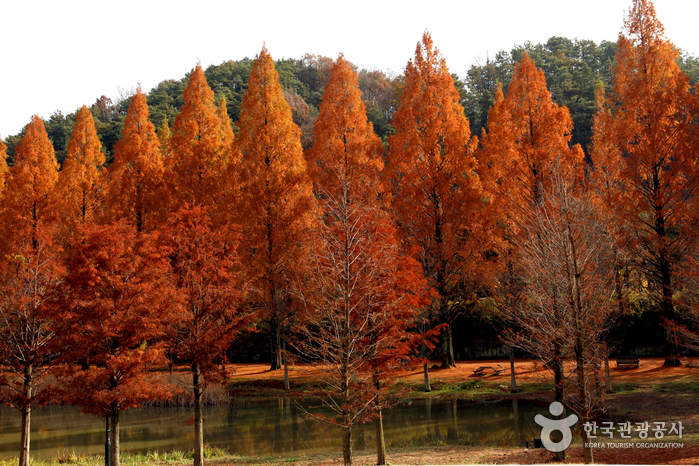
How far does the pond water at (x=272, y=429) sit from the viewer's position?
14.7m

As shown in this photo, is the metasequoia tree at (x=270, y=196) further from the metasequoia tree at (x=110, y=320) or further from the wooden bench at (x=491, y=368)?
the metasequoia tree at (x=110, y=320)

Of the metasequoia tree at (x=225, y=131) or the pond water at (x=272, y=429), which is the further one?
the metasequoia tree at (x=225, y=131)

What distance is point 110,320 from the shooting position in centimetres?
1248

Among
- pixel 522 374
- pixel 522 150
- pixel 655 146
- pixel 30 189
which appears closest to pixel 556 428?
pixel 522 374

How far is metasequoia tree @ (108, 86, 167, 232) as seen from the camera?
25.0 meters

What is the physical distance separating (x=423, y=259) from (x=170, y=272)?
37.0 feet

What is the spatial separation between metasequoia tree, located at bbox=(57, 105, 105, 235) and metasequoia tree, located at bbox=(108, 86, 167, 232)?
8.43ft

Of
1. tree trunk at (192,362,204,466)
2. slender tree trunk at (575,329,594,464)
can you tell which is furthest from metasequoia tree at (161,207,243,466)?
slender tree trunk at (575,329,594,464)

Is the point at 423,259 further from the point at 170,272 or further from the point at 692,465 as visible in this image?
the point at 692,465

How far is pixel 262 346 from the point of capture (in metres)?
32.4

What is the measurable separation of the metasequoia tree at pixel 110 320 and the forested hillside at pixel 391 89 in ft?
137

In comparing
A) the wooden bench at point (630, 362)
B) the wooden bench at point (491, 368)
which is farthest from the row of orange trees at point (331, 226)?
the wooden bench at point (491, 368)

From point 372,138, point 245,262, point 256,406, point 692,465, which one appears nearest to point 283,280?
point 245,262

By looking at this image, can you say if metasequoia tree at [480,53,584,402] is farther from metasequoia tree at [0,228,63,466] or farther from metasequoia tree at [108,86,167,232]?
metasequoia tree at [108,86,167,232]
